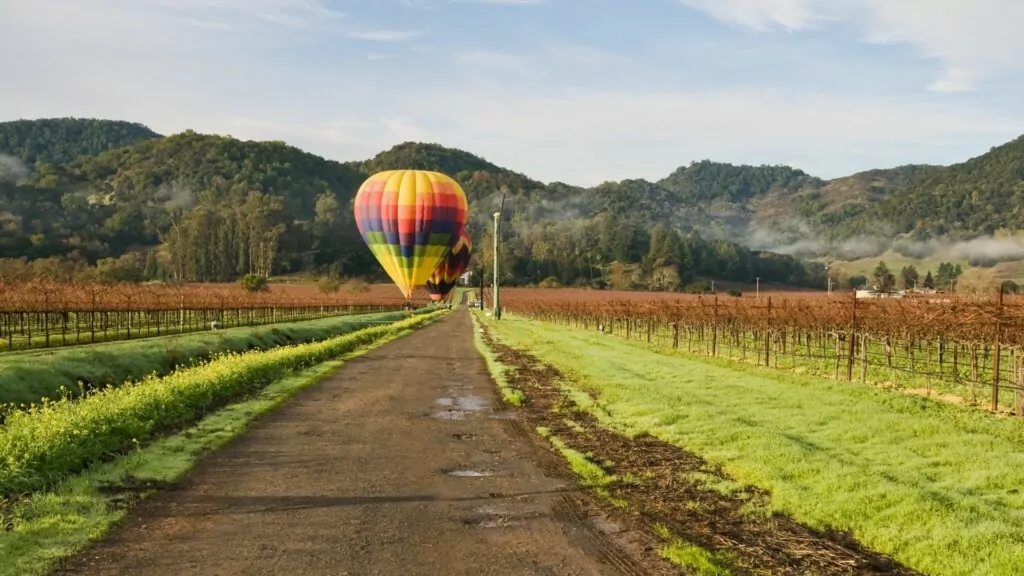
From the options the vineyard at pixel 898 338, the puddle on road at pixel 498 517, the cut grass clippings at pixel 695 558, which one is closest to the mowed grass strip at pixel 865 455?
the cut grass clippings at pixel 695 558

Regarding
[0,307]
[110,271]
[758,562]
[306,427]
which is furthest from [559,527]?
[110,271]

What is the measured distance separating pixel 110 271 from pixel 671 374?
91516mm

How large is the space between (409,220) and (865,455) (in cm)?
5403

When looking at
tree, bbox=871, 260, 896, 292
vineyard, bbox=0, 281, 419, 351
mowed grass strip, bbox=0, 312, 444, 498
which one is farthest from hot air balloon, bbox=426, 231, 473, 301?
mowed grass strip, bbox=0, 312, 444, 498

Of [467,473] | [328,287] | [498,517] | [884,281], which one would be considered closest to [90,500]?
[467,473]

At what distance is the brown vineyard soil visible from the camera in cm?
830

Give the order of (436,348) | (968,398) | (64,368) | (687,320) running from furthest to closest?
(687,320), (436,348), (968,398), (64,368)

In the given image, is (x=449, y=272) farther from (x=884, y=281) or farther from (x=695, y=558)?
(x=695, y=558)

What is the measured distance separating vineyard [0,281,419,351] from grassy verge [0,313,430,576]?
93.0 ft

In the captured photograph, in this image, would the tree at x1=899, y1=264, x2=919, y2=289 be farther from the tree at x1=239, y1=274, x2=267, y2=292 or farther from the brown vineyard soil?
the brown vineyard soil

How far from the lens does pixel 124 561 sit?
7938 millimetres

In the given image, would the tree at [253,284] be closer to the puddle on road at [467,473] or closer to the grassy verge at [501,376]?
the grassy verge at [501,376]

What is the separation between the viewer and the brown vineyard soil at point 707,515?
8.30m

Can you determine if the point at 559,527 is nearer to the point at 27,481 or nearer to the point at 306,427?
the point at 27,481
